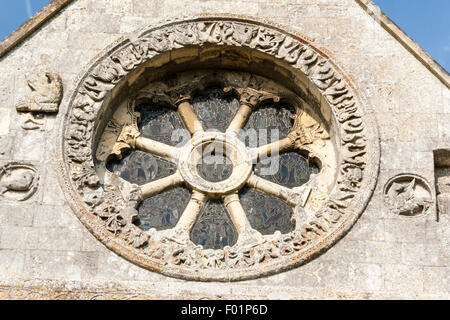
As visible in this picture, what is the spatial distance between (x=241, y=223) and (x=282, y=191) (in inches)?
28.6

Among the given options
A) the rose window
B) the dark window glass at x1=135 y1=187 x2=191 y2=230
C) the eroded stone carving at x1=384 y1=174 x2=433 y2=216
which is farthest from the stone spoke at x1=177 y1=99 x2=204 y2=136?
the eroded stone carving at x1=384 y1=174 x2=433 y2=216

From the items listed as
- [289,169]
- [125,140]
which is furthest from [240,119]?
[125,140]

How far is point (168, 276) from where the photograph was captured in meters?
15.7

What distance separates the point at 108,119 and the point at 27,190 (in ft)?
5.74

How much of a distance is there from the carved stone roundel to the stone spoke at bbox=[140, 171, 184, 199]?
13 millimetres

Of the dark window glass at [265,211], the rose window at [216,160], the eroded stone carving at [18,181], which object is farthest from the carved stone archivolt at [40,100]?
the dark window glass at [265,211]

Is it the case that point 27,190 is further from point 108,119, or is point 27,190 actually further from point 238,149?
point 238,149

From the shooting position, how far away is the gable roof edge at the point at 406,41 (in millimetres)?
17250

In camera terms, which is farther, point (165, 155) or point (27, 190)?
point (165, 155)

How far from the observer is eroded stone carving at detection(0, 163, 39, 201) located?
642 inches

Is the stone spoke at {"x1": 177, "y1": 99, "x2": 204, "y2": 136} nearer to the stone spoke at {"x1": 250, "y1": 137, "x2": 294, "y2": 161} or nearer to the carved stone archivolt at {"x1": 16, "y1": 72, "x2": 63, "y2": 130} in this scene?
the stone spoke at {"x1": 250, "y1": 137, "x2": 294, "y2": 161}

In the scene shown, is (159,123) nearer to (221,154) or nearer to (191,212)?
(221,154)

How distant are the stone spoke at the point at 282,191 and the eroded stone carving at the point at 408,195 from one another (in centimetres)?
115
